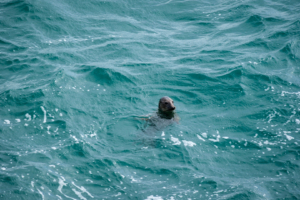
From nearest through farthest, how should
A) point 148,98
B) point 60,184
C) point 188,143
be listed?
point 60,184
point 188,143
point 148,98

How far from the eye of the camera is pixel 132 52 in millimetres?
12836

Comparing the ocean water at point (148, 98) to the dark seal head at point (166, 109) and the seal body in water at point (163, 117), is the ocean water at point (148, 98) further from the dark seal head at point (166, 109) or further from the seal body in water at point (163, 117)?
the dark seal head at point (166, 109)

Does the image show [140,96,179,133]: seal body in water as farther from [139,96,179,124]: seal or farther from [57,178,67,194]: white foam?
[57,178,67,194]: white foam

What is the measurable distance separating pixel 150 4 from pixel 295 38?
24.3ft

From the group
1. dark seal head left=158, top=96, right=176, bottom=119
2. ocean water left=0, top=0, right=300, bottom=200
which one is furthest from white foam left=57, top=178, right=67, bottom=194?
dark seal head left=158, top=96, right=176, bottom=119

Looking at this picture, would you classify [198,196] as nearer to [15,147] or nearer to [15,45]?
[15,147]

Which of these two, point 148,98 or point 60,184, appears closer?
point 60,184

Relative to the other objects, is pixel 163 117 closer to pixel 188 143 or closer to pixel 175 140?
pixel 175 140

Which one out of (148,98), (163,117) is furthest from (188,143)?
(148,98)

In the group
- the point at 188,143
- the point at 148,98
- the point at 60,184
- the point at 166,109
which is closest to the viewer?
the point at 60,184

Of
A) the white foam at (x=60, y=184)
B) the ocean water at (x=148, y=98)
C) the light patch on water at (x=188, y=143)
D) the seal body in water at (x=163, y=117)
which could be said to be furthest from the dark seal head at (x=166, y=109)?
the white foam at (x=60, y=184)

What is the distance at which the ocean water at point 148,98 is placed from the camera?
22.1 ft

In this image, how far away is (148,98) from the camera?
10164 millimetres

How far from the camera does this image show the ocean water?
6.75 meters
